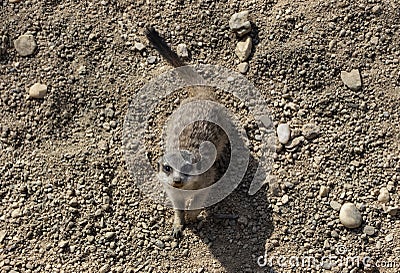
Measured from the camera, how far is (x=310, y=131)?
336 cm

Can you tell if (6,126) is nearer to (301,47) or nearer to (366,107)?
(301,47)

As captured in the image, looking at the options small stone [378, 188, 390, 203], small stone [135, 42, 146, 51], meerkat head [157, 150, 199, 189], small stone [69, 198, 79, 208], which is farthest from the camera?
small stone [135, 42, 146, 51]

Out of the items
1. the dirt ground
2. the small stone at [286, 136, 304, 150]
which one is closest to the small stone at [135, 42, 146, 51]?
the dirt ground

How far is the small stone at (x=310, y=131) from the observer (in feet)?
11.0

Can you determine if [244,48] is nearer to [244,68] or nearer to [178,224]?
[244,68]

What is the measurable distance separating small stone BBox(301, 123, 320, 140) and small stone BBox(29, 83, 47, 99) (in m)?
1.52

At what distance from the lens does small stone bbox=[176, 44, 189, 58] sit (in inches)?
140

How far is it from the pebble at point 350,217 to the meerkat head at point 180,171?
2.63ft

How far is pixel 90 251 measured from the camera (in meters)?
3.25

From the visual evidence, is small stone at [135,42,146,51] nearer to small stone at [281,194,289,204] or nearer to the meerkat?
the meerkat

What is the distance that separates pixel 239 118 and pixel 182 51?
532 mm

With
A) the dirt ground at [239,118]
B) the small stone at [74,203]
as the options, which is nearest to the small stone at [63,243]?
the dirt ground at [239,118]

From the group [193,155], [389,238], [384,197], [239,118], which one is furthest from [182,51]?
[389,238]

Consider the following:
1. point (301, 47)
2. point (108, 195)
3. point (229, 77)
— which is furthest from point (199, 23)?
point (108, 195)
